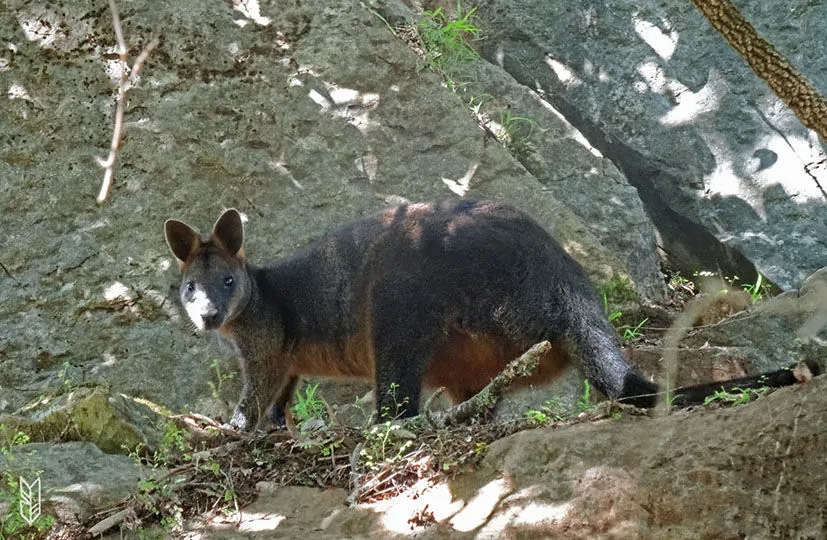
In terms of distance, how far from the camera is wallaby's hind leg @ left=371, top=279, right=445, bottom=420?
5.60 metres

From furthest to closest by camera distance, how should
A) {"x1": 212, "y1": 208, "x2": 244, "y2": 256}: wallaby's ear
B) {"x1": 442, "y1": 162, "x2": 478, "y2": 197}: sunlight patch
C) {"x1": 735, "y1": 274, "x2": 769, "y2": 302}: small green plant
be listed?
1. {"x1": 735, "y1": 274, "x2": 769, "y2": 302}: small green plant
2. {"x1": 442, "y1": 162, "x2": 478, "y2": 197}: sunlight patch
3. {"x1": 212, "y1": 208, "x2": 244, "y2": 256}: wallaby's ear

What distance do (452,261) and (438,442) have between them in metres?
1.62

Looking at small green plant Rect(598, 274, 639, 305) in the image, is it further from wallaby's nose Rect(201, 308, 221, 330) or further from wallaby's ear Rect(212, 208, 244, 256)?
wallaby's nose Rect(201, 308, 221, 330)

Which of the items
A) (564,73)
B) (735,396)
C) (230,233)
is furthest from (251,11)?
(735,396)

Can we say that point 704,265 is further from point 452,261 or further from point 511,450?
point 511,450

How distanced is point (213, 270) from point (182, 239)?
32cm

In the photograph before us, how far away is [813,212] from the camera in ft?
29.7

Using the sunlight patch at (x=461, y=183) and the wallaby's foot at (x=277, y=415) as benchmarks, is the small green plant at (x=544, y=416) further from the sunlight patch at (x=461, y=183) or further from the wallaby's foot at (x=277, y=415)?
the sunlight patch at (x=461, y=183)

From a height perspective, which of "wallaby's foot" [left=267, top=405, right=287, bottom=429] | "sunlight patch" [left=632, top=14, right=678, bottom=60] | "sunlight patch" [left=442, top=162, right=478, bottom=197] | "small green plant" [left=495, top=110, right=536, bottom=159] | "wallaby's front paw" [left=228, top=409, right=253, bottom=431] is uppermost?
"sunlight patch" [left=632, top=14, right=678, bottom=60]

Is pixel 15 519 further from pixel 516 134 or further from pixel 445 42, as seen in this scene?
pixel 445 42

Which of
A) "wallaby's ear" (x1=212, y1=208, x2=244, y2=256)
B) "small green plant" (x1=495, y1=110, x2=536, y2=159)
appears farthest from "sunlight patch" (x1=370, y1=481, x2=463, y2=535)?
"small green plant" (x1=495, y1=110, x2=536, y2=159)

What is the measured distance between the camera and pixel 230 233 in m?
6.63

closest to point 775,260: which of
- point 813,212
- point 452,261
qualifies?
point 813,212

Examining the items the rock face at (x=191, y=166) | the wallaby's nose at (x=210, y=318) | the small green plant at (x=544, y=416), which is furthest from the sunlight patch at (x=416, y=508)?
the rock face at (x=191, y=166)
